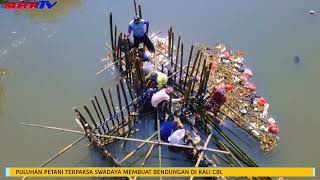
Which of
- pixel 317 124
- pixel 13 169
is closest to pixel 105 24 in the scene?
pixel 13 169

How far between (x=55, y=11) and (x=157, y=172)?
769 cm

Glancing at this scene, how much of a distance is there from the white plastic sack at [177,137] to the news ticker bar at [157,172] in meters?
0.71

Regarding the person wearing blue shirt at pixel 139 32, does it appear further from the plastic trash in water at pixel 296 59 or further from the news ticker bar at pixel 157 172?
the plastic trash in water at pixel 296 59

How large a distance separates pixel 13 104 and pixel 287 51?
28.4ft

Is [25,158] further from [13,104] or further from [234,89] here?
[234,89]

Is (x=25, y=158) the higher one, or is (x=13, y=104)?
(x=13, y=104)

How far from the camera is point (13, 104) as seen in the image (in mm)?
11406

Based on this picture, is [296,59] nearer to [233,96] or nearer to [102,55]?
[233,96]

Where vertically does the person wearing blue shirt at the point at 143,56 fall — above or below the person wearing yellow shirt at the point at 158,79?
above

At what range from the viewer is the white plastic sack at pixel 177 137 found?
372 inches

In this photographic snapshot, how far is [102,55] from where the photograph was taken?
1266 centimetres

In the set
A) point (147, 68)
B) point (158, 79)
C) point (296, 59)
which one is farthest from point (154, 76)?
point (296, 59)

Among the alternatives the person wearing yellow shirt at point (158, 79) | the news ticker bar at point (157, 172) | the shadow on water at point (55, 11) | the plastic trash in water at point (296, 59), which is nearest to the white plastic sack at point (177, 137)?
the news ticker bar at point (157, 172)

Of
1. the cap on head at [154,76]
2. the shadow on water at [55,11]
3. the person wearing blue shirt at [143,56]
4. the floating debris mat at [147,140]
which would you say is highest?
the shadow on water at [55,11]
